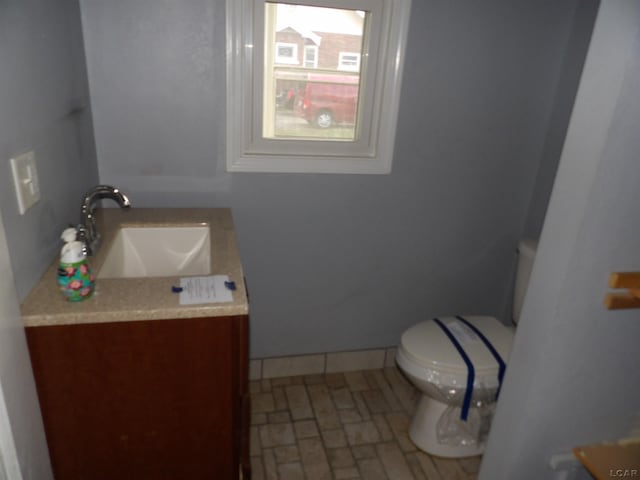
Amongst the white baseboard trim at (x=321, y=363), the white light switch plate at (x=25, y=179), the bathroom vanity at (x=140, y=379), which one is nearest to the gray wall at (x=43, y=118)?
the white light switch plate at (x=25, y=179)

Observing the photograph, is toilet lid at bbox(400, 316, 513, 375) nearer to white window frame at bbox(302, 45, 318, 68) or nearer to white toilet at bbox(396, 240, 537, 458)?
white toilet at bbox(396, 240, 537, 458)

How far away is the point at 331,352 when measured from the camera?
2.38 m

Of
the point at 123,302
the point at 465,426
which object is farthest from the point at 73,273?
the point at 465,426

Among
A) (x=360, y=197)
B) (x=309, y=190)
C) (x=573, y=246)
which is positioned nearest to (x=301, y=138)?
(x=309, y=190)

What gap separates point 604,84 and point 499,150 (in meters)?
Answer: 1.17

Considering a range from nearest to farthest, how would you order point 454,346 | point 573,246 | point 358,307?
point 573,246 < point 454,346 < point 358,307

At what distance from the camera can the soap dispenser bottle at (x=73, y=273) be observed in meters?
1.10

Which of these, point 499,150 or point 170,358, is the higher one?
point 499,150

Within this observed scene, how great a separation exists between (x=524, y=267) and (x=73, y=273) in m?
1.74

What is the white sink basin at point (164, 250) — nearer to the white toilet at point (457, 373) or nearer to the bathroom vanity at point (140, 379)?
the bathroom vanity at point (140, 379)

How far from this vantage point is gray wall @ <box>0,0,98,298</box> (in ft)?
3.31

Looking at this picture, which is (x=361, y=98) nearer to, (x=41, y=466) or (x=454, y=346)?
(x=454, y=346)

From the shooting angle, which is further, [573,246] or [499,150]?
[499,150]

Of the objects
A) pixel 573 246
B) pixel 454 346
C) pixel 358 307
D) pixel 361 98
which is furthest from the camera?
pixel 358 307
